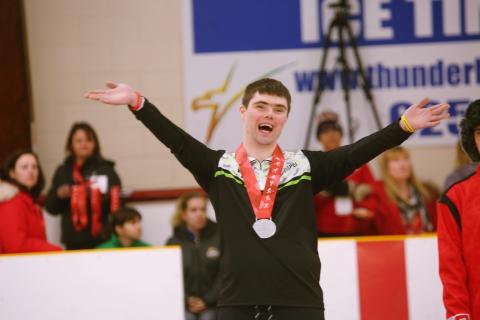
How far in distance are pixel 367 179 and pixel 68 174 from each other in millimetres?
2222

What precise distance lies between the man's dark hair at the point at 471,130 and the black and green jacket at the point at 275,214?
1.66 feet

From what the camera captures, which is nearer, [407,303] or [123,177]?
[407,303]

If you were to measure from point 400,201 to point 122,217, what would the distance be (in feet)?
6.43

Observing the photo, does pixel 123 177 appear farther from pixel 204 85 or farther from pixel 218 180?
pixel 218 180

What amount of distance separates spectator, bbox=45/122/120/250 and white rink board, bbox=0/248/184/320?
75.1 inches

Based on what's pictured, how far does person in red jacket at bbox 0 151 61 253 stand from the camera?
209 inches

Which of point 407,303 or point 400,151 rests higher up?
point 400,151

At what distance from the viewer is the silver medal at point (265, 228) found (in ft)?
10.7

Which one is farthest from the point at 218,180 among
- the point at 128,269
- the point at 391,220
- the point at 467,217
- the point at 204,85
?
the point at 204,85

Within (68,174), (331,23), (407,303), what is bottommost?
(407,303)

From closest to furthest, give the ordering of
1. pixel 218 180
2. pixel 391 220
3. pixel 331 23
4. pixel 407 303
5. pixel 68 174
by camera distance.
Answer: pixel 218 180, pixel 407 303, pixel 391 220, pixel 68 174, pixel 331 23

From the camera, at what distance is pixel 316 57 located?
24.4 ft

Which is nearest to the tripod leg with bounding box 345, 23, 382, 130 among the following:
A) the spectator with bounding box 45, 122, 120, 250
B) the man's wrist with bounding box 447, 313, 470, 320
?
the spectator with bounding box 45, 122, 120, 250

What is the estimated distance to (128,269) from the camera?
14.9 ft
